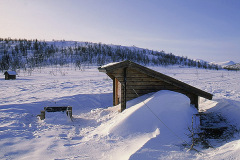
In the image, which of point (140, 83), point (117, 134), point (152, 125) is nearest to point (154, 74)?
point (140, 83)

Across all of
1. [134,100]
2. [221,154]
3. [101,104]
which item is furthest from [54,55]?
[221,154]

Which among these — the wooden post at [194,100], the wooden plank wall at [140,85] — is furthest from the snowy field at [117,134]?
the wooden post at [194,100]

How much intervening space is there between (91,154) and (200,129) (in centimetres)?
384

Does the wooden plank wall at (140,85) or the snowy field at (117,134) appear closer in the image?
the snowy field at (117,134)

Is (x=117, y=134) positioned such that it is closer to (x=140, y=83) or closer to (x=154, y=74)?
(x=140, y=83)

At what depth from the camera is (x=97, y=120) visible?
8.29m

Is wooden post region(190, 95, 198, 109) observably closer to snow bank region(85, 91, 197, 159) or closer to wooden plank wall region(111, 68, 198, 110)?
wooden plank wall region(111, 68, 198, 110)

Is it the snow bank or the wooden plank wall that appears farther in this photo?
the wooden plank wall

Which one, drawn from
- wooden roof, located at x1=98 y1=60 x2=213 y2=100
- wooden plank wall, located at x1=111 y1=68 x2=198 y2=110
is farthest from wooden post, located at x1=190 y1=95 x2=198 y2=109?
wooden plank wall, located at x1=111 y1=68 x2=198 y2=110

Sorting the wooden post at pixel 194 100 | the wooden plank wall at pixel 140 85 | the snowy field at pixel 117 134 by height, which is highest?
the wooden plank wall at pixel 140 85

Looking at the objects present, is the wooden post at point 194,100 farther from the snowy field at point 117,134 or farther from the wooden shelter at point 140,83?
the snowy field at point 117,134

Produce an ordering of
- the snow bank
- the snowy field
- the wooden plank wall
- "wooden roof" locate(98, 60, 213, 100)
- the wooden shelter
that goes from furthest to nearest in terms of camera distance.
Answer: the wooden plank wall < the wooden shelter < "wooden roof" locate(98, 60, 213, 100) < the snow bank < the snowy field

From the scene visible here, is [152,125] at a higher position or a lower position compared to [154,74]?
lower

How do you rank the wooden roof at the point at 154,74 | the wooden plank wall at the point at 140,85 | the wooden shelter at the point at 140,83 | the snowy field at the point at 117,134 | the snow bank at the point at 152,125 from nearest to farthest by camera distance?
the snowy field at the point at 117,134
the snow bank at the point at 152,125
the wooden roof at the point at 154,74
the wooden shelter at the point at 140,83
the wooden plank wall at the point at 140,85
